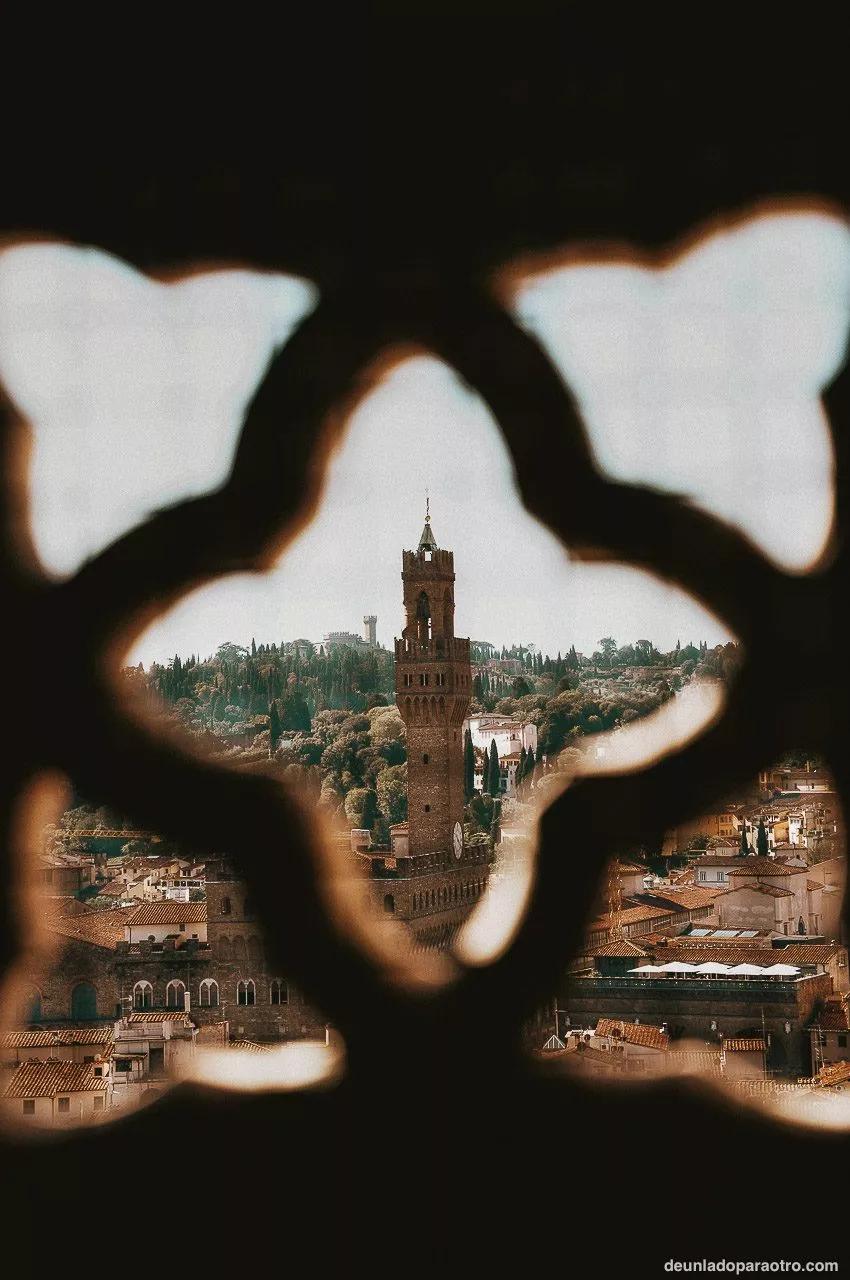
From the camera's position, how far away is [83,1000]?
5.44 feet

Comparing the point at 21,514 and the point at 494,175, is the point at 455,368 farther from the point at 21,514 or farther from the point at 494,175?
the point at 21,514

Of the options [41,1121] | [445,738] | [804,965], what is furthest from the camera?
[445,738]

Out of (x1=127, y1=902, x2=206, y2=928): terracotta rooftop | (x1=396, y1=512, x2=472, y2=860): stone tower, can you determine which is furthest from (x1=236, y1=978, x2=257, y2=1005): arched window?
(x1=396, y1=512, x2=472, y2=860): stone tower

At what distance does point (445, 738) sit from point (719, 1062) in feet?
75.7

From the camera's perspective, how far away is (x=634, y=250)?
1216 millimetres

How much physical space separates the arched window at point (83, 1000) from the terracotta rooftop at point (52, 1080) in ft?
0.21

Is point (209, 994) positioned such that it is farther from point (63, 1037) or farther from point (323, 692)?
point (323, 692)

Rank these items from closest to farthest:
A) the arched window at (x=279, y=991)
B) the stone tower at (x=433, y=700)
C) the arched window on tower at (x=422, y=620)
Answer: the arched window at (x=279, y=991) < the arched window on tower at (x=422, y=620) < the stone tower at (x=433, y=700)

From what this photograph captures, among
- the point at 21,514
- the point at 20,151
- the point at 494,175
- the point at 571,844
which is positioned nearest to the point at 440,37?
the point at 494,175

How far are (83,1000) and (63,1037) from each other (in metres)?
0.08

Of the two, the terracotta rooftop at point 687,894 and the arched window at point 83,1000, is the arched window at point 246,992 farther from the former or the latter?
the terracotta rooftop at point 687,894

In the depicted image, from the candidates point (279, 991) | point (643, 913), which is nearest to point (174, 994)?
point (279, 991)

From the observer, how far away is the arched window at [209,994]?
1.56 metres

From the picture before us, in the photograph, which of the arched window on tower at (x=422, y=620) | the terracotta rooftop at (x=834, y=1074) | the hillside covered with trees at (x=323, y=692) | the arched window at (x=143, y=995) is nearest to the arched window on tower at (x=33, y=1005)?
the hillside covered with trees at (x=323, y=692)
